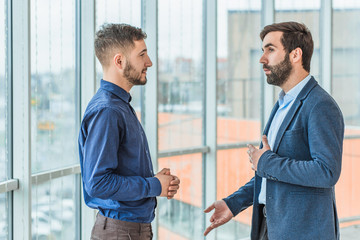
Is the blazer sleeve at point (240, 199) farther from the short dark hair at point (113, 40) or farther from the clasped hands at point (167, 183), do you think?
the short dark hair at point (113, 40)

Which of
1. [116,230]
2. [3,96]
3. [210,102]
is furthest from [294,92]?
[210,102]

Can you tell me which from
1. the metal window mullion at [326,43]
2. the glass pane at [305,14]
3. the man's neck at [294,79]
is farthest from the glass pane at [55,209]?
the metal window mullion at [326,43]

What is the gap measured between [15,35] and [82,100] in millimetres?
783

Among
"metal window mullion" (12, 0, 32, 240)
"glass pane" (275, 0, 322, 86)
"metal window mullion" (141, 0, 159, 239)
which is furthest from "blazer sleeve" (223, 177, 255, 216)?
"glass pane" (275, 0, 322, 86)

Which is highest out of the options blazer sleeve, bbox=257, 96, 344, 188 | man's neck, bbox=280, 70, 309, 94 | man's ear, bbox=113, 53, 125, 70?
man's ear, bbox=113, 53, 125, 70

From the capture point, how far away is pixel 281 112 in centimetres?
213

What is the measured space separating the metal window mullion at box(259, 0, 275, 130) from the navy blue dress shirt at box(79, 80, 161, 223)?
306 centimetres

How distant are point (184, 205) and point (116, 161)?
103 inches

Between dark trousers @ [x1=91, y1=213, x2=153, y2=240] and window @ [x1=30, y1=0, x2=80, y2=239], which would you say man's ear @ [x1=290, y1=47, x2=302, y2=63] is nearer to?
dark trousers @ [x1=91, y1=213, x2=153, y2=240]

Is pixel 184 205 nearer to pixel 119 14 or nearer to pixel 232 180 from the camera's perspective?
pixel 232 180

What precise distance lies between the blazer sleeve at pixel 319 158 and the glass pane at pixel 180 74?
2.20 m

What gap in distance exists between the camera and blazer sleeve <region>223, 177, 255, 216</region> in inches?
89.7

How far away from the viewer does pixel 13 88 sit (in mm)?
2779

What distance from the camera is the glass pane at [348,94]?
5.34 m
